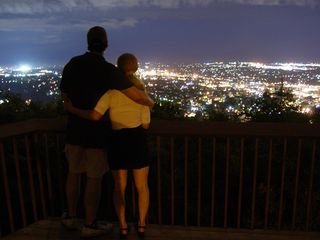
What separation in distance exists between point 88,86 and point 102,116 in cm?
25

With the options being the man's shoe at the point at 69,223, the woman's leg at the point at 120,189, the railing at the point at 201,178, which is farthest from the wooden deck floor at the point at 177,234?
the woman's leg at the point at 120,189

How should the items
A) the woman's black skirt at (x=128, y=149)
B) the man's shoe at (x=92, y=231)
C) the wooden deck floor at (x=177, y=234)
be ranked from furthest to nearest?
1. the wooden deck floor at (x=177, y=234)
2. the man's shoe at (x=92, y=231)
3. the woman's black skirt at (x=128, y=149)

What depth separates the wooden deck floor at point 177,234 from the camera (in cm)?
324

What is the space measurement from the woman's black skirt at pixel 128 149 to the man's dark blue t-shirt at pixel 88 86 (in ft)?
0.42

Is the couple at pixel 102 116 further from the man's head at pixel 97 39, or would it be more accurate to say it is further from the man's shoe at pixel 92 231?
the man's shoe at pixel 92 231

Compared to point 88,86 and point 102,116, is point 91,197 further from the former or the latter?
point 88,86

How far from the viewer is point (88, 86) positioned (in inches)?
107

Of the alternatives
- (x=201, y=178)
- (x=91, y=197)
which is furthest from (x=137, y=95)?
(x=201, y=178)

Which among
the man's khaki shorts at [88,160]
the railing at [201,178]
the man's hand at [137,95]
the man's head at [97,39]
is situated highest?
the man's head at [97,39]

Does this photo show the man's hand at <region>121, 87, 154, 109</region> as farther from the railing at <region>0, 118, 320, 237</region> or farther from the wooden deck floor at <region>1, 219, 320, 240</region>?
the wooden deck floor at <region>1, 219, 320, 240</region>

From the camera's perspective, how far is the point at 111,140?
9.29ft

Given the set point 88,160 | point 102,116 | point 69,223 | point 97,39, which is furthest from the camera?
point 69,223

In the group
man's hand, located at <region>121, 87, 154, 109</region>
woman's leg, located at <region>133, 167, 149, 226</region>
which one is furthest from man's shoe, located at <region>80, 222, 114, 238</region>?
man's hand, located at <region>121, 87, 154, 109</region>

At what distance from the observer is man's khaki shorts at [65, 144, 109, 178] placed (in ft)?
9.45
